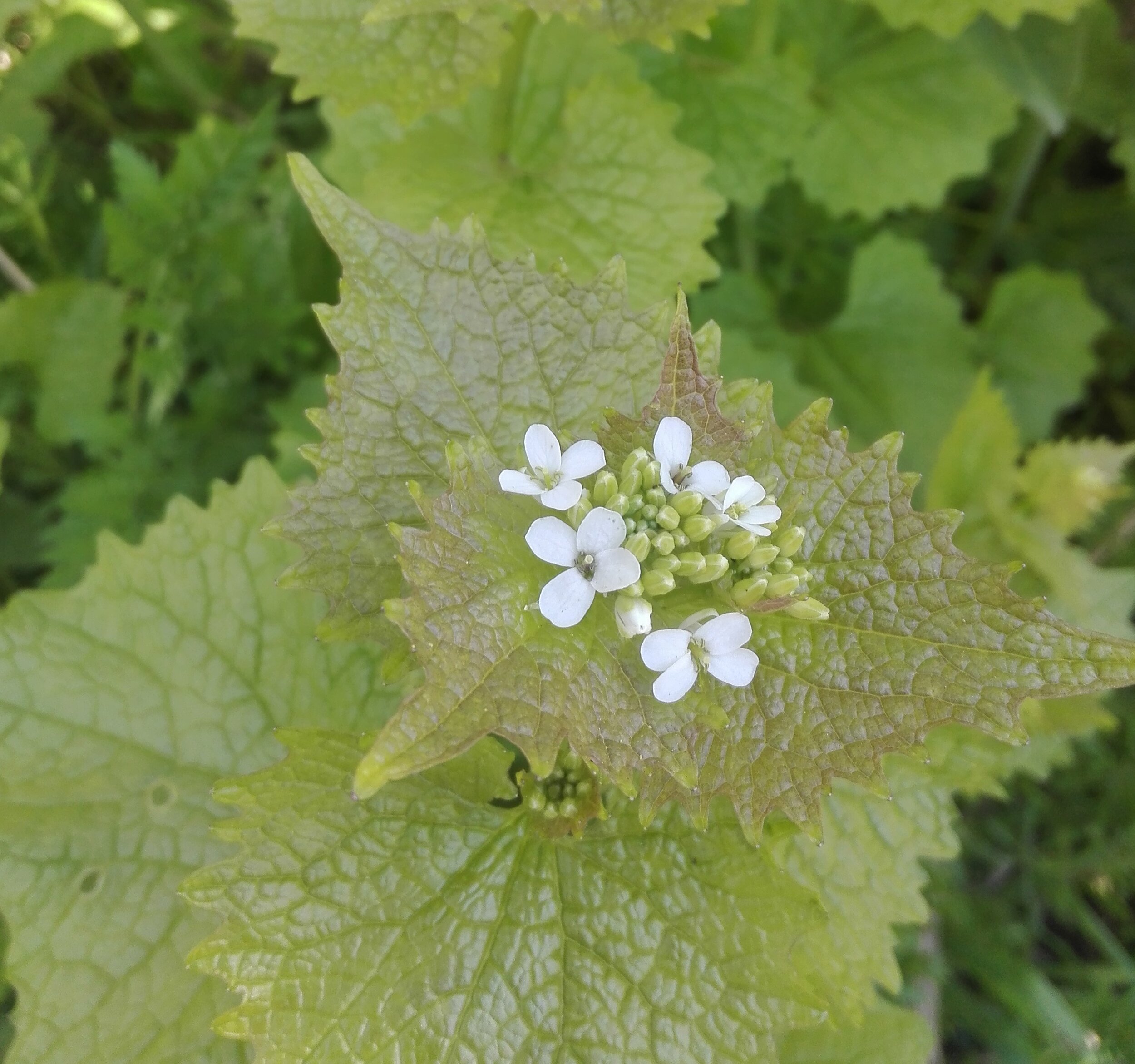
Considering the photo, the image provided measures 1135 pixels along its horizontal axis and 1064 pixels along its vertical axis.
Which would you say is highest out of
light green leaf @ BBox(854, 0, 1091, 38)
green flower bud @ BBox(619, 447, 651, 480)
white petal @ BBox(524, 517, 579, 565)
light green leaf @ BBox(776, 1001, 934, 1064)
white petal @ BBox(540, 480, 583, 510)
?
light green leaf @ BBox(854, 0, 1091, 38)

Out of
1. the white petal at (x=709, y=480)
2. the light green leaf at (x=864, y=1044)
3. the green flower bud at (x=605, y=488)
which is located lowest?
the light green leaf at (x=864, y=1044)

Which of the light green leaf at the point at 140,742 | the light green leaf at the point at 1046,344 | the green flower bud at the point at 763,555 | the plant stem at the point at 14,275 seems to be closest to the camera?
the green flower bud at the point at 763,555

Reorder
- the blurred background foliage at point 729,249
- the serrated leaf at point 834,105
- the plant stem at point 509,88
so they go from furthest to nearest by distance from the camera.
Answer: the serrated leaf at point 834,105 → the blurred background foliage at point 729,249 → the plant stem at point 509,88

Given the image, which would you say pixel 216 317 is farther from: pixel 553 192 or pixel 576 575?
pixel 576 575

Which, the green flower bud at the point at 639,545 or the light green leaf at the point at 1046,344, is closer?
the green flower bud at the point at 639,545

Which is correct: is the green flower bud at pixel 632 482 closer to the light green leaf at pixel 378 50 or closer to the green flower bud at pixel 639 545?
the green flower bud at pixel 639 545

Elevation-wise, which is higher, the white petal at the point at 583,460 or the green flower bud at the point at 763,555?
the white petal at the point at 583,460

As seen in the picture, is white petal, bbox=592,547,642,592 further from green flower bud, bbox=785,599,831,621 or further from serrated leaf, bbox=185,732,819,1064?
serrated leaf, bbox=185,732,819,1064

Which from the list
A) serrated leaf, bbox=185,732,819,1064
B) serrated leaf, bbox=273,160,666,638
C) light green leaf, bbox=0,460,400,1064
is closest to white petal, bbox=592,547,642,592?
serrated leaf, bbox=273,160,666,638

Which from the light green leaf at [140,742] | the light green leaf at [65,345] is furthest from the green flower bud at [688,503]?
the light green leaf at [65,345]
